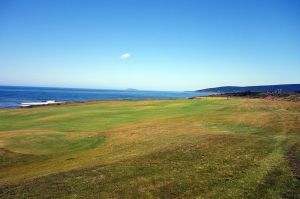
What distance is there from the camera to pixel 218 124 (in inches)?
1457

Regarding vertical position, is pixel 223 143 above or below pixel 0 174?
above

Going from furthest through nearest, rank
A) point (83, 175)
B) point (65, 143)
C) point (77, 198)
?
point (65, 143)
point (83, 175)
point (77, 198)

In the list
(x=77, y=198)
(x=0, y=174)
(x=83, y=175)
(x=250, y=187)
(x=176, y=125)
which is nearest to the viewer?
(x=77, y=198)

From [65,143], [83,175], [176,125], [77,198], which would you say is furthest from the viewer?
[176,125]

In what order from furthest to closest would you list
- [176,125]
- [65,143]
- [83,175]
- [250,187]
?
1. [176,125]
2. [65,143]
3. [83,175]
4. [250,187]

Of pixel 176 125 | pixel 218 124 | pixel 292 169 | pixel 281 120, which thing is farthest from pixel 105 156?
pixel 281 120

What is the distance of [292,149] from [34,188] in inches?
726

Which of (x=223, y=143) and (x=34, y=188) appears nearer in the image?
(x=34, y=188)

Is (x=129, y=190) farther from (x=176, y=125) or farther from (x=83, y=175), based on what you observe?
(x=176, y=125)

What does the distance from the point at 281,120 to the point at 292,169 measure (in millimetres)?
21447

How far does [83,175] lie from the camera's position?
17.7 m

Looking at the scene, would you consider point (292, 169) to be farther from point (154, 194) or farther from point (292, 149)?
point (154, 194)

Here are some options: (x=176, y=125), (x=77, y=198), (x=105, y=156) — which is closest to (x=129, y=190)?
(x=77, y=198)

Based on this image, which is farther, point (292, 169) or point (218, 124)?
point (218, 124)
